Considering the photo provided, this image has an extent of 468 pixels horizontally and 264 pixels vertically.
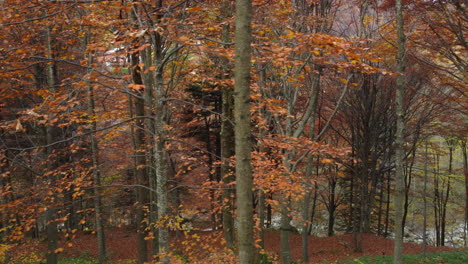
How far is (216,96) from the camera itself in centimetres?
1573

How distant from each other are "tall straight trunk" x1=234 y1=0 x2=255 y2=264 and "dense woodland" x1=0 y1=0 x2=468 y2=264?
0.5 inches

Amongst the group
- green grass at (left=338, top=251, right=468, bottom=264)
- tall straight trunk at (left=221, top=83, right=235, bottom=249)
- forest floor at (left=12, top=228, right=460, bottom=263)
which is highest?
tall straight trunk at (left=221, top=83, right=235, bottom=249)

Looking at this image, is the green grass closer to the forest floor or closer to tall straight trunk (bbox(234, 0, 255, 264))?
the forest floor

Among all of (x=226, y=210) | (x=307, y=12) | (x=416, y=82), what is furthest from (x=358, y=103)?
(x=226, y=210)

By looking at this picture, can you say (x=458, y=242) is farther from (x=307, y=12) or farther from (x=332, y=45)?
(x=332, y=45)

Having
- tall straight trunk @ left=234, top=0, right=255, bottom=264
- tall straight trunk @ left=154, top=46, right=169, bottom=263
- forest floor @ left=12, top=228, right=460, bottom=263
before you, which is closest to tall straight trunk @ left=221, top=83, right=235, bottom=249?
tall straight trunk @ left=154, top=46, right=169, bottom=263

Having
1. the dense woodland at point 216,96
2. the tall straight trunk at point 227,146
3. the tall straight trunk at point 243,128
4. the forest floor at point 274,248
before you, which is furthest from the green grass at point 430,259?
the tall straight trunk at point 243,128

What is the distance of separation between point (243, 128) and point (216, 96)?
1289cm

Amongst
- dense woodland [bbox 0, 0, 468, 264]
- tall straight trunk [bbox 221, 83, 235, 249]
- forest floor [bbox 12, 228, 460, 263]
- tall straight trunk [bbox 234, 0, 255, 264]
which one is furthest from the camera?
forest floor [bbox 12, 228, 460, 263]

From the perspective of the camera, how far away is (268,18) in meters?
9.37

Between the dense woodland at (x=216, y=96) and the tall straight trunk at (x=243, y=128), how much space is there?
0.04ft

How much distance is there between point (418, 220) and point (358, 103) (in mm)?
22957

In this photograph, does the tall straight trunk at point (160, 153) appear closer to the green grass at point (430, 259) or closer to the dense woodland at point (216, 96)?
the dense woodland at point (216, 96)

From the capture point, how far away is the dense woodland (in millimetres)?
4156
